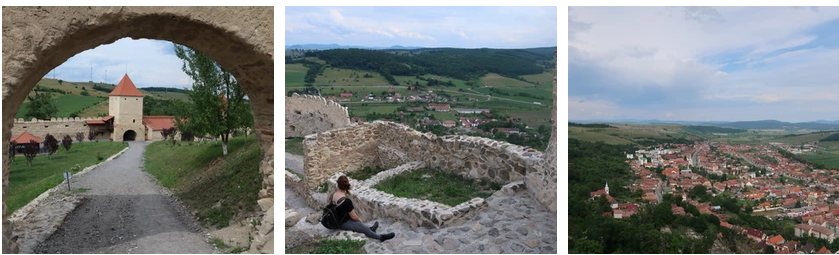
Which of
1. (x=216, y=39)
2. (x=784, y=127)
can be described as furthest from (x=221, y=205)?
(x=784, y=127)

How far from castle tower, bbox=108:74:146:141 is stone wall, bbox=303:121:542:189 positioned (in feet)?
75.3

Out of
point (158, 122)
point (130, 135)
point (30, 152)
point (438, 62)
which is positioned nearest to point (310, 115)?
point (438, 62)

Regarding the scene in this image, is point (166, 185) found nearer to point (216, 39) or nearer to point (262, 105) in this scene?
point (262, 105)

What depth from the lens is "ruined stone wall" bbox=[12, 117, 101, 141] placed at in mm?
23105

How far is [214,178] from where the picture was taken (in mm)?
11133

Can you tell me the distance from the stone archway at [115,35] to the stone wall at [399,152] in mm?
3565

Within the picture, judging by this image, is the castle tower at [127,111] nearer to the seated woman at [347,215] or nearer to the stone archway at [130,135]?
the stone archway at [130,135]

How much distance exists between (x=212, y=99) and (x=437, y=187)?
27.2ft

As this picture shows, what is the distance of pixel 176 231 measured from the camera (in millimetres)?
7641

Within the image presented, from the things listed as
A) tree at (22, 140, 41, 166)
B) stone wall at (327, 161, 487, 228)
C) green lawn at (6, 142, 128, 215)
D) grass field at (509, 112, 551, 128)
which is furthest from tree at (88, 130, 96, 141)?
grass field at (509, 112, 551, 128)

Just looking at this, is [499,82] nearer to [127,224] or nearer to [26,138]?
[127,224]

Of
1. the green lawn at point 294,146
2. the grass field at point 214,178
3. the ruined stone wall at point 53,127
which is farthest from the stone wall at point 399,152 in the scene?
the ruined stone wall at point 53,127

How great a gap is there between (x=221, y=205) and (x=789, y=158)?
8.98 meters

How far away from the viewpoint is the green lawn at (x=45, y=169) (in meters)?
11.3
